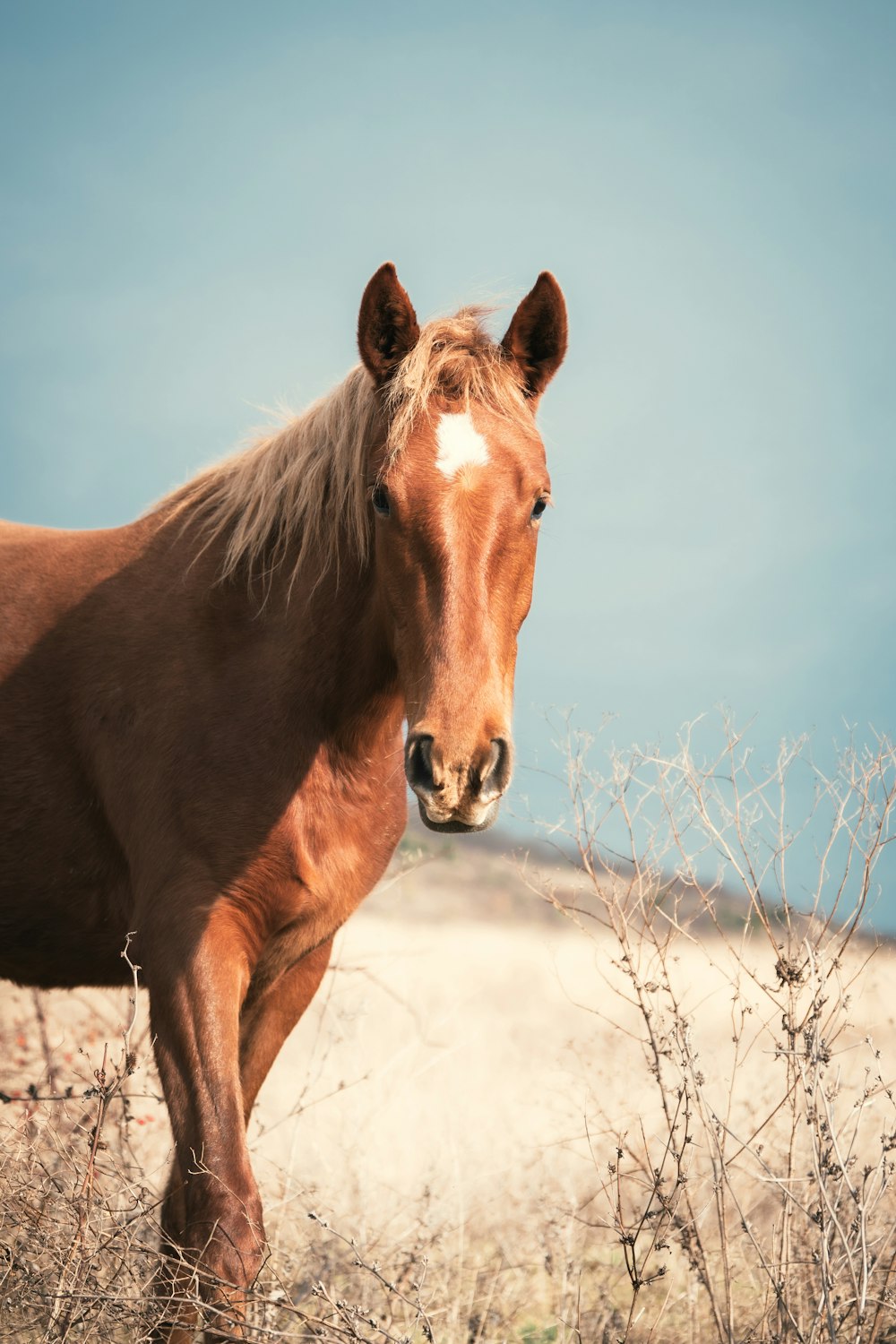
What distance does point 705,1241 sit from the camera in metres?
5.16

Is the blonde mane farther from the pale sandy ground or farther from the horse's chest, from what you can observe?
the pale sandy ground

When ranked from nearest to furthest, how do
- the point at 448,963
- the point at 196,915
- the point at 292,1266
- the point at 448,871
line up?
the point at 196,915
the point at 292,1266
the point at 448,963
the point at 448,871

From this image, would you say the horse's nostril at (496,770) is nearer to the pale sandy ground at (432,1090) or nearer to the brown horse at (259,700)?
the brown horse at (259,700)

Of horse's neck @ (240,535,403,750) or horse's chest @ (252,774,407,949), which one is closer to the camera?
horse's chest @ (252,774,407,949)

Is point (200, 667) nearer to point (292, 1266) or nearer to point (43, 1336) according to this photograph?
point (43, 1336)

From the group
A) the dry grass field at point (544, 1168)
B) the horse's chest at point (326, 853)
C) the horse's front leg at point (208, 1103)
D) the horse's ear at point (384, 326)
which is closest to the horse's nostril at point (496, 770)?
the dry grass field at point (544, 1168)

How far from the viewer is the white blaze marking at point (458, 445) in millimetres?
3188

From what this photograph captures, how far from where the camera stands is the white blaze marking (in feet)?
10.5

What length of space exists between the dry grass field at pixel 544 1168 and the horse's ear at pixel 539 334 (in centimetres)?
176

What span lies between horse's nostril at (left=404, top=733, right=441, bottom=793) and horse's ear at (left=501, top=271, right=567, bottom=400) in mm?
1501

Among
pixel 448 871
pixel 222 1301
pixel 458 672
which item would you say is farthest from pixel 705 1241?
pixel 448 871

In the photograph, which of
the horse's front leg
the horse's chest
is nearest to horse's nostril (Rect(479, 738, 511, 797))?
the horse's chest

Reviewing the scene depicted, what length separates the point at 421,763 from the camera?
9.17ft

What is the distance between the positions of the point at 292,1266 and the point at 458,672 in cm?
291
